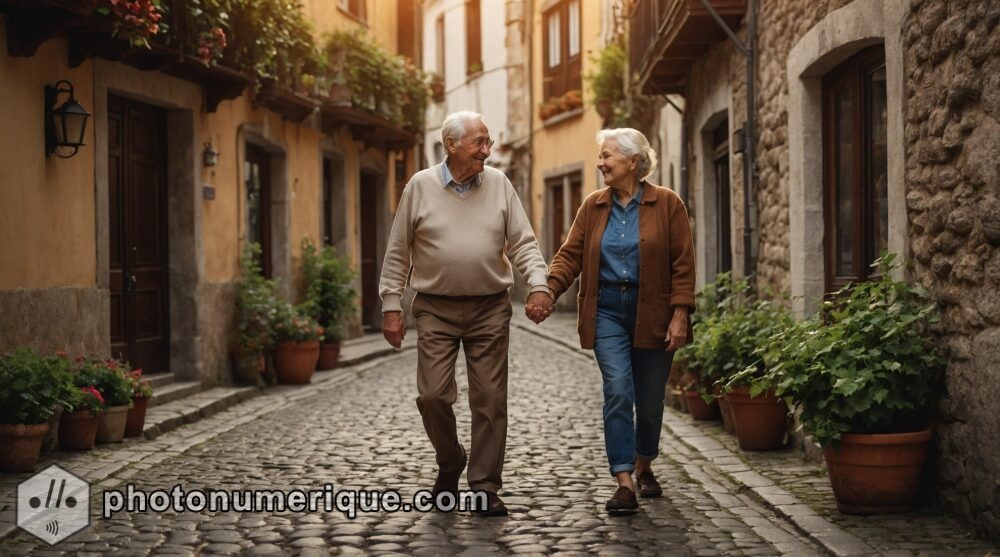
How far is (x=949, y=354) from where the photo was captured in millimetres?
5359

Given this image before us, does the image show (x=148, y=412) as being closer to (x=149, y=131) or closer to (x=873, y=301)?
(x=149, y=131)

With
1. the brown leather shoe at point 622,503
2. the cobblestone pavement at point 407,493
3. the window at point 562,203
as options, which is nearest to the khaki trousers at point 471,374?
the cobblestone pavement at point 407,493

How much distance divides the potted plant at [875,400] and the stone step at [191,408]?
4768mm

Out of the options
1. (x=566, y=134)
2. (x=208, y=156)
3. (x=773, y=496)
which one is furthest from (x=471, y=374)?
(x=566, y=134)

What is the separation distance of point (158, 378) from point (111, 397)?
2651mm

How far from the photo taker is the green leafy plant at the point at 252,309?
1177 centimetres

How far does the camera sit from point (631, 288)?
5871mm

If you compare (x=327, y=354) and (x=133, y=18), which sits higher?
(x=133, y=18)

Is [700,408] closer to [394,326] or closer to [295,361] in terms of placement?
[394,326]

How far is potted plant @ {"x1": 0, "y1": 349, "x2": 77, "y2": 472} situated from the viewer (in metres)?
6.76

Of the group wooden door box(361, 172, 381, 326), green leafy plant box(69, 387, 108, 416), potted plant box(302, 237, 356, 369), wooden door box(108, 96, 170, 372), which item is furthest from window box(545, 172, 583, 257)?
green leafy plant box(69, 387, 108, 416)

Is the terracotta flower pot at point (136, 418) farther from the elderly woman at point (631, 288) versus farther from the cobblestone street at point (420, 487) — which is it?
the elderly woman at point (631, 288)

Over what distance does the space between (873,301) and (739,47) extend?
394 centimetres

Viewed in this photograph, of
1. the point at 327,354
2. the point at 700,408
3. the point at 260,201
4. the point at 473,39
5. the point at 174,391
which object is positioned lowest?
the point at 700,408
